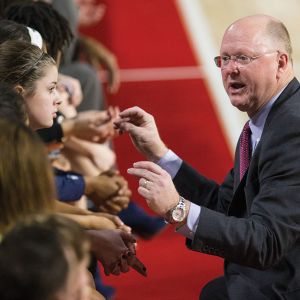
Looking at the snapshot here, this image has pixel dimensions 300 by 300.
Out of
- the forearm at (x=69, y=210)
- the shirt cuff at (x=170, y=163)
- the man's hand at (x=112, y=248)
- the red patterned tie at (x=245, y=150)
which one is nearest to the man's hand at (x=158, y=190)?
the man's hand at (x=112, y=248)

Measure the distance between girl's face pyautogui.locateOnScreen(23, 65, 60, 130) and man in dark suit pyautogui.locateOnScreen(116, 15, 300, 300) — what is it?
0.66 ft

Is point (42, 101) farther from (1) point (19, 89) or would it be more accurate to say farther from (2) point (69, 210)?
(2) point (69, 210)

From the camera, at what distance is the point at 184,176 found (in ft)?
7.33

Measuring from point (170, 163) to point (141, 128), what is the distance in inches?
5.4

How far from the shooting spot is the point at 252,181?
1950 millimetres

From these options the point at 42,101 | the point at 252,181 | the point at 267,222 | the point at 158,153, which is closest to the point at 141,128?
the point at 158,153

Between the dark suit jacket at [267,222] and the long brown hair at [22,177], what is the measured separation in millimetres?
474

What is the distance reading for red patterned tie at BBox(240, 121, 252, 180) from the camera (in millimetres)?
2029

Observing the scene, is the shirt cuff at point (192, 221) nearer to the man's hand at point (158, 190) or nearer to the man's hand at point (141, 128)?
the man's hand at point (158, 190)

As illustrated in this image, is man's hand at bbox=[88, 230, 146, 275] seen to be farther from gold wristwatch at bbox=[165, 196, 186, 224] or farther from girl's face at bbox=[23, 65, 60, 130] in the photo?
girl's face at bbox=[23, 65, 60, 130]

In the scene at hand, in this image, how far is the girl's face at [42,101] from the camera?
6.91 feet

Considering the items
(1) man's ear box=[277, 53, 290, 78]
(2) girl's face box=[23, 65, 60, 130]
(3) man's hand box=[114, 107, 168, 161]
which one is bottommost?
(3) man's hand box=[114, 107, 168, 161]

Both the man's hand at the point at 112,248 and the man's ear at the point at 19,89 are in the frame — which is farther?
the man's ear at the point at 19,89

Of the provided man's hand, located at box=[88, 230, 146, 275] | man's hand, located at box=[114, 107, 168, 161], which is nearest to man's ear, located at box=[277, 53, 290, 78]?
man's hand, located at box=[114, 107, 168, 161]
